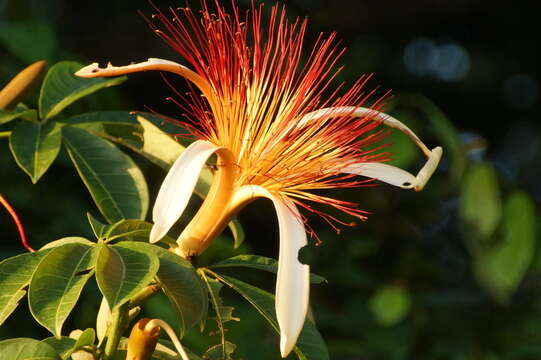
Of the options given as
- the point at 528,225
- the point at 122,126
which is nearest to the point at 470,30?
the point at 528,225

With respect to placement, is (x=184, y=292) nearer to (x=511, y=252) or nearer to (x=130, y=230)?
(x=130, y=230)

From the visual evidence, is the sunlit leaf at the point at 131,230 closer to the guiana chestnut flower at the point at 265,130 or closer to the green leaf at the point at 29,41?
the guiana chestnut flower at the point at 265,130

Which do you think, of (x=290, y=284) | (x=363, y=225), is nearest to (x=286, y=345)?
(x=290, y=284)

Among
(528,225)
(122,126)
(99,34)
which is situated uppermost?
(122,126)

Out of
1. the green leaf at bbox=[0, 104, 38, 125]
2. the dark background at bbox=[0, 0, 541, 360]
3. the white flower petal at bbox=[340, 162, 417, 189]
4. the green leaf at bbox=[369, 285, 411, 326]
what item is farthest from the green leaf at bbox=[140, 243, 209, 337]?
the green leaf at bbox=[369, 285, 411, 326]

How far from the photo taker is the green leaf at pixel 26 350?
889mm

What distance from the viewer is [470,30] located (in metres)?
4.87

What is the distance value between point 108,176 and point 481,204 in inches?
49.9

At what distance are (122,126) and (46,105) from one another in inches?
4.6

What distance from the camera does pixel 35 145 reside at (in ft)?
3.89

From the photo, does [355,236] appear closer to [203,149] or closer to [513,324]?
[513,324]

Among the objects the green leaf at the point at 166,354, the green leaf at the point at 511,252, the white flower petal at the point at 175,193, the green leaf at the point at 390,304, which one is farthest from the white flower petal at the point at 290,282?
the green leaf at the point at 390,304

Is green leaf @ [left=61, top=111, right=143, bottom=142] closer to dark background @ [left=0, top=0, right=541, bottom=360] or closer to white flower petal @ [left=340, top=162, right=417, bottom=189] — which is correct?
white flower petal @ [left=340, top=162, right=417, bottom=189]

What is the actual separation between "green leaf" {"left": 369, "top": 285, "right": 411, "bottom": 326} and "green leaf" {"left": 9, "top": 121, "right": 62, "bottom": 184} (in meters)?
1.45
